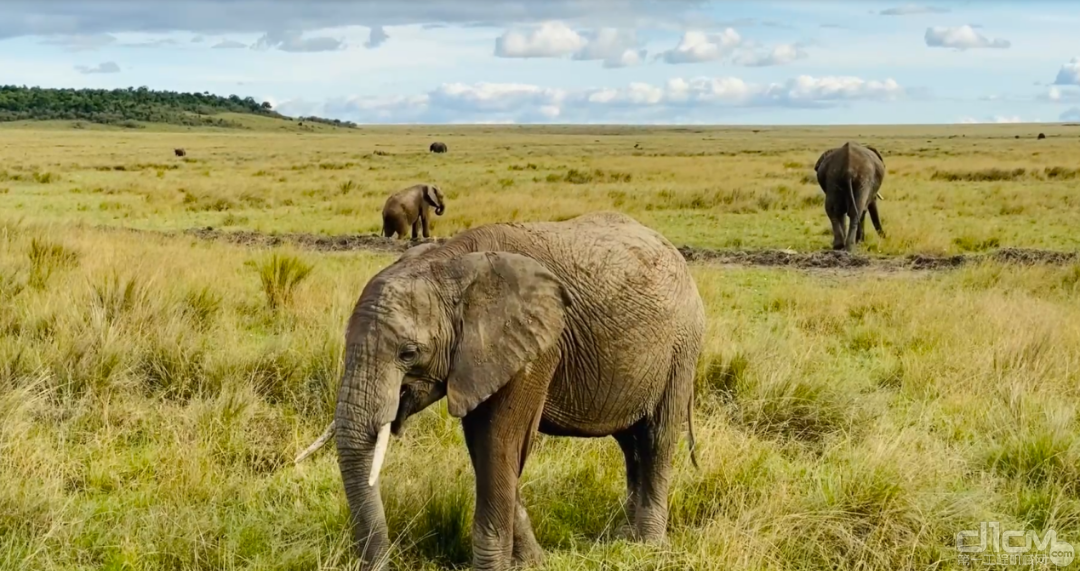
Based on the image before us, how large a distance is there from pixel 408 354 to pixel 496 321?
0.36m

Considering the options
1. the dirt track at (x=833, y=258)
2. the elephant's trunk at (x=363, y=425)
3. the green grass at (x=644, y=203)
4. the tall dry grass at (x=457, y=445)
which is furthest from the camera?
the green grass at (x=644, y=203)

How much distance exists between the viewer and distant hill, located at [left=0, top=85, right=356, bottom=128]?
118625 millimetres

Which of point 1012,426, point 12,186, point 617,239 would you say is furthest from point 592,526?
point 12,186

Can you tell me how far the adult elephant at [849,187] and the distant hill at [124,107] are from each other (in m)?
109

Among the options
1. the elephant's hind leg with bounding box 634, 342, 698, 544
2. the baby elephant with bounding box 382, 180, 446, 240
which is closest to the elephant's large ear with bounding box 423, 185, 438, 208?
the baby elephant with bounding box 382, 180, 446, 240

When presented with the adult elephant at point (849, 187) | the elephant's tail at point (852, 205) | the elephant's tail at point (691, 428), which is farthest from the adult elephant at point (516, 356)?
the adult elephant at point (849, 187)

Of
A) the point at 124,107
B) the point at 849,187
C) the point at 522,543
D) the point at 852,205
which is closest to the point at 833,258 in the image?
the point at 852,205

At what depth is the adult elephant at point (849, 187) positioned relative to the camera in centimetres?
1515

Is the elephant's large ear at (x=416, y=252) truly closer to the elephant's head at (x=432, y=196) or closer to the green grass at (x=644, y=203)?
the green grass at (x=644, y=203)

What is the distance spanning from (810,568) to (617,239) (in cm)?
174

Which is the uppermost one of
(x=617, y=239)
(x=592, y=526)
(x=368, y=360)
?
(x=617, y=239)

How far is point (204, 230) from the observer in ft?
58.2

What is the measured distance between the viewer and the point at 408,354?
3490mm

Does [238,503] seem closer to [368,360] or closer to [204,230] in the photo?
[368,360]
